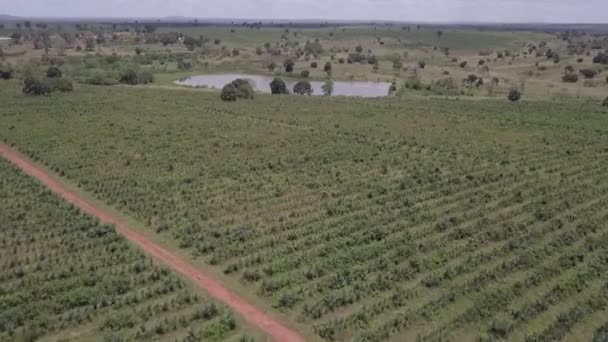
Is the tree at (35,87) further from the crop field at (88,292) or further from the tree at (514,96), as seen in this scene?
the tree at (514,96)

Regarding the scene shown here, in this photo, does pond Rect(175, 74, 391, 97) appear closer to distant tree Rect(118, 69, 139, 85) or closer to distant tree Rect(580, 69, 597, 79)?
distant tree Rect(118, 69, 139, 85)

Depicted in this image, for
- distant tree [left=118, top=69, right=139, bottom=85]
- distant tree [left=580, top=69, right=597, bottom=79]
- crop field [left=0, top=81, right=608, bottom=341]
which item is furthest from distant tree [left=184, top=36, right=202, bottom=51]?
crop field [left=0, top=81, right=608, bottom=341]

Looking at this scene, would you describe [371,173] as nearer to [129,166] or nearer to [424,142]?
[424,142]

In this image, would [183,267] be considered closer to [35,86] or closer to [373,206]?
[373,206]

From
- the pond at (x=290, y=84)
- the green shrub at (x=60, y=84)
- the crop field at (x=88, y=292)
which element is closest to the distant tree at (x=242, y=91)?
the pond at (x=290, y=84)

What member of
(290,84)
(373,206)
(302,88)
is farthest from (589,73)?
(373,206)
